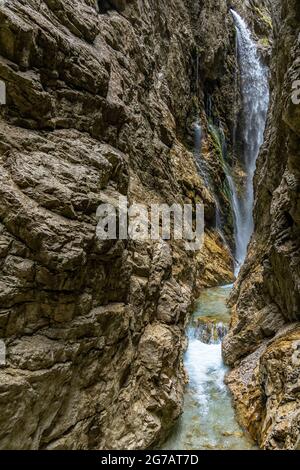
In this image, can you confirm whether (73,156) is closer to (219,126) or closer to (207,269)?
(207,269)

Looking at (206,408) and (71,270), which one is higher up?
(71,270)

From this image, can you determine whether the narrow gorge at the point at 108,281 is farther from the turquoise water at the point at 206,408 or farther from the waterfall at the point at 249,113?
the waterfall at the point at 249,113

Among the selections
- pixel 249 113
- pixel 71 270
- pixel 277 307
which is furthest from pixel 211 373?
pixel 249 113

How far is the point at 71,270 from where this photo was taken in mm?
6215

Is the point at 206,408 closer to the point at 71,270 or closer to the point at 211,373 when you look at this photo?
the point at 211,373

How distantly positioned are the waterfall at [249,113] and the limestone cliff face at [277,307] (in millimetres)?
14451

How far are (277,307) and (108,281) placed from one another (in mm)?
5136

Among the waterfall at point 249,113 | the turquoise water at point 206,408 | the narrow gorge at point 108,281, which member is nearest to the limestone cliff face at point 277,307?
the narrow gorge at point 108,281

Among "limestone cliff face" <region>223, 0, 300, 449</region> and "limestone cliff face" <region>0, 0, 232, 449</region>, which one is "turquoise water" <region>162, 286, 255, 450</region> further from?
"limestone cliff face" <region>0, 0, 232, 449</region>

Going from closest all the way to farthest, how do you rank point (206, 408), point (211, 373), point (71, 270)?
point (71, 270) → point (206, 408) → point (211, 373)

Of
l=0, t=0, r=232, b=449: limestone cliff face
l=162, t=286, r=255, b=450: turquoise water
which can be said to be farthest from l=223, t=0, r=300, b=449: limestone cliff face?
l=0, t=0, r=232, b=449: limestone cliff face

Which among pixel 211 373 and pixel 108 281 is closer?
pixel 108 281

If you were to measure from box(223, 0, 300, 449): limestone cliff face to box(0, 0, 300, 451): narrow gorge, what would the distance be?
47mm
